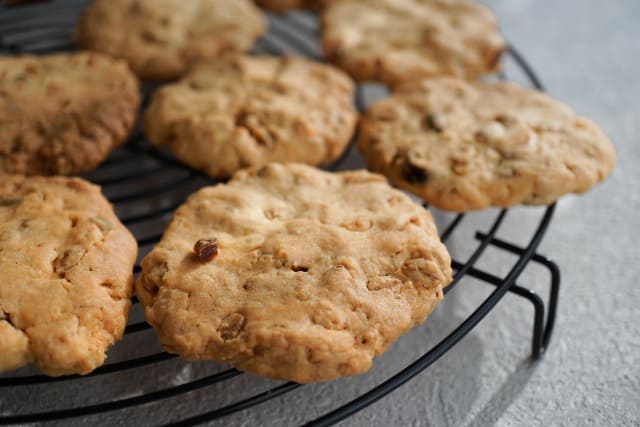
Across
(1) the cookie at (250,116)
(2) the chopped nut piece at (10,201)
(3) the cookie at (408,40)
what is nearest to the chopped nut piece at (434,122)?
(1) the cookie at (250,116)

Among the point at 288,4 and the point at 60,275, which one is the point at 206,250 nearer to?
the point at 60,275

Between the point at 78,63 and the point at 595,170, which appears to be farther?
the point at 78,63

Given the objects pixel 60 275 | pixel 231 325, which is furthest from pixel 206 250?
pixel 60 275

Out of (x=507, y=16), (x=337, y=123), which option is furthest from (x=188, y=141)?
(x=507, y=16)

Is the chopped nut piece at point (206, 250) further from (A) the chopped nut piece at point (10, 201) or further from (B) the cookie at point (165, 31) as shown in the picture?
(B) the cookie at point (165, 31)

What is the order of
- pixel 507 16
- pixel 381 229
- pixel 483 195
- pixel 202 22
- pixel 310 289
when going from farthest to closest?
pixel 507 16 < pixel 202 22 < pixel 483 195 < pixel 381 229 < pixel 310 289

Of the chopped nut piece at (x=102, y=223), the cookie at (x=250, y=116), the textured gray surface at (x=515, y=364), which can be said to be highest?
the cookie at (x=250, y=116)

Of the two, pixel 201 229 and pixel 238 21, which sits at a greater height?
pixel 238 21

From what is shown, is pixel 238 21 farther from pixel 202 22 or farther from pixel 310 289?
pixel 310 289
